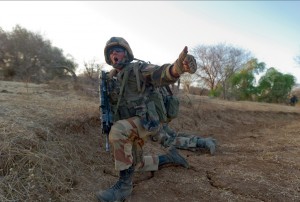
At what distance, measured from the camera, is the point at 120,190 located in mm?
2592

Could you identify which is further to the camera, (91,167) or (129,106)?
(91,167)

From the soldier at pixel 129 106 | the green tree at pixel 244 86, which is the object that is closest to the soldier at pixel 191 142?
the soldier at pixel 129 106

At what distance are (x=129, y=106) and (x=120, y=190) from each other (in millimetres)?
773

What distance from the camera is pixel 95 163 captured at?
10.6ft

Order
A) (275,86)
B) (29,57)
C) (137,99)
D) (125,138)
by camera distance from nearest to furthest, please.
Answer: (125,138)
(137,99)
(29,57)
(275,86)

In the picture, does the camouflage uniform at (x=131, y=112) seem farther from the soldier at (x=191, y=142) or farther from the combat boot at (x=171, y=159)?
the soldier at (x=191, y=142)

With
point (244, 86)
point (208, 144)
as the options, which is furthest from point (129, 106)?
point (244, 86)

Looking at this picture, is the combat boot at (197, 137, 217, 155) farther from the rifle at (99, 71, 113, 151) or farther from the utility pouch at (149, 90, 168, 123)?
the rifle at (99, 71, 113, 151)

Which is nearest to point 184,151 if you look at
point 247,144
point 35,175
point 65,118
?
point 247,144

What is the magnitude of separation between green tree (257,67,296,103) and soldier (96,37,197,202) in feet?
65.6

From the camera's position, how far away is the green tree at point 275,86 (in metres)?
20.8

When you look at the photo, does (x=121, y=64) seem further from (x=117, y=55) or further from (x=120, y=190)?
(x=120, y=190)

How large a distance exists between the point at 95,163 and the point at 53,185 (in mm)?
823

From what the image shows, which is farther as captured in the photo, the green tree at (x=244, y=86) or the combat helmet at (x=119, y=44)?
the green tree at (x=244, y=86)
